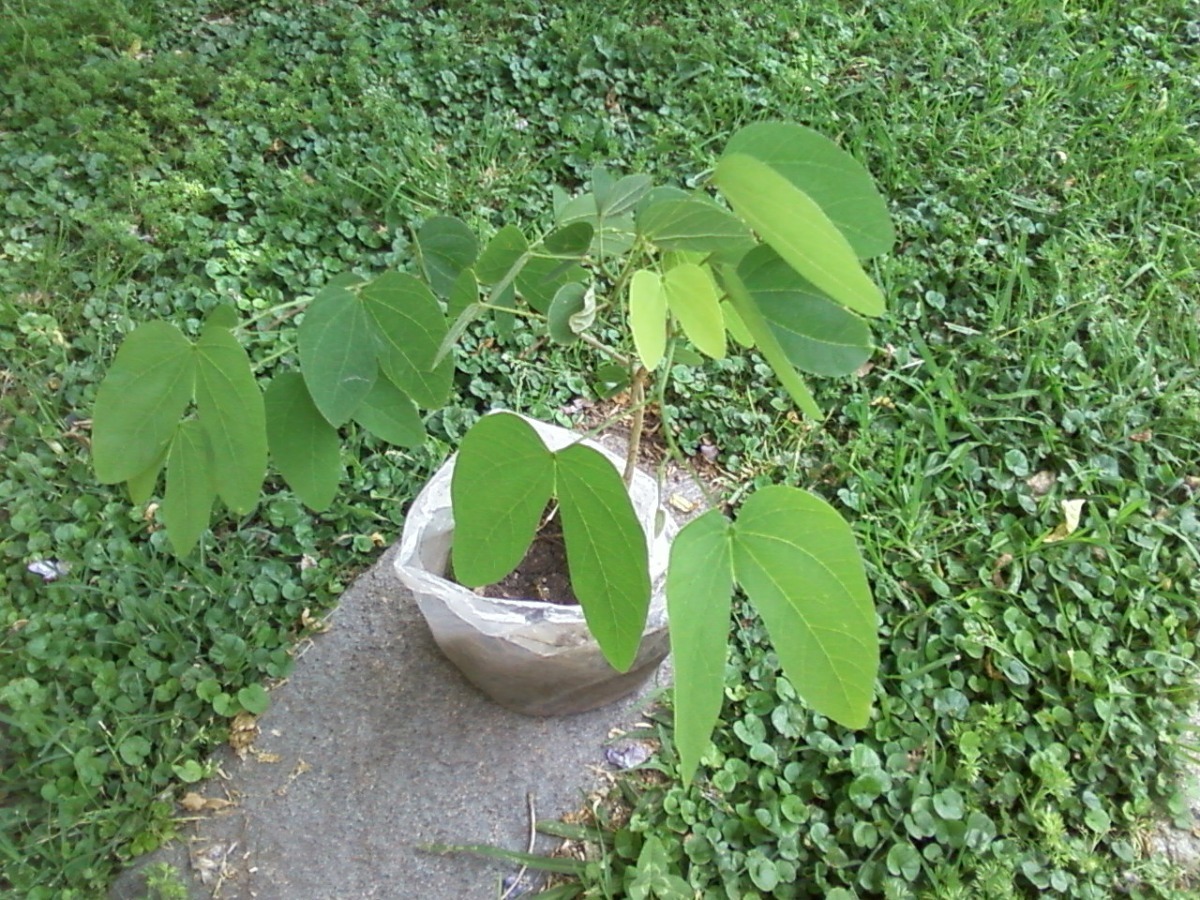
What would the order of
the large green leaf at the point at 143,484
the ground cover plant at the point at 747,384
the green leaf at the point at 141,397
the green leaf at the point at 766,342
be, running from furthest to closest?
the ground cover plant at the point at 747,384 → the large green leaf at the point at 143,484 → the green leaf at the point at 141,397 → the green leaf at the point at 766,342

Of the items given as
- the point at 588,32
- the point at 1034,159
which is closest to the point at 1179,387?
the point at 1034,159

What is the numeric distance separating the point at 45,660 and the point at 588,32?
217 centimetres

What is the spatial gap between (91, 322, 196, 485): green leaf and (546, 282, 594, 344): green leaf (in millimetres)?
346

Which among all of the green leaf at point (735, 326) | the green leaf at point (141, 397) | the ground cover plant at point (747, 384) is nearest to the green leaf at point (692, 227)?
the green leaf at point (735, 326)

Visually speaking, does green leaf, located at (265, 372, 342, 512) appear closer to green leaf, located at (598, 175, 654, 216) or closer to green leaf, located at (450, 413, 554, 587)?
green leaf, located at (450, 413, 554, 587)

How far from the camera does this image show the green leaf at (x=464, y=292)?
1.06 m

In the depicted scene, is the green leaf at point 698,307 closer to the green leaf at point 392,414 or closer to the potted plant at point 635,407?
the potted plant at point 635,407

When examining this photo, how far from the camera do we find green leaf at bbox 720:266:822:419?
2.45ft

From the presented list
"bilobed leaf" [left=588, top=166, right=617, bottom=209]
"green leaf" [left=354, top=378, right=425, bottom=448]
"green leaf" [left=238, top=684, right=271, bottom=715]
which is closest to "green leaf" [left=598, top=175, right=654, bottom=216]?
"bilobed leaf" [left=588, top=166, right=617, bottom=209]

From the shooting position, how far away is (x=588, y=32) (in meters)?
2.70

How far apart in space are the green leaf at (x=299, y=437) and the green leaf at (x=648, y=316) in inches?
15.5

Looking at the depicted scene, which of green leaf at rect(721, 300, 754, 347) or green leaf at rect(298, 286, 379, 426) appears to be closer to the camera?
green leaf at rect(298, 286, 379, 426)

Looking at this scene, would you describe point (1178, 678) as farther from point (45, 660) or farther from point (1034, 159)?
point (45, 660)

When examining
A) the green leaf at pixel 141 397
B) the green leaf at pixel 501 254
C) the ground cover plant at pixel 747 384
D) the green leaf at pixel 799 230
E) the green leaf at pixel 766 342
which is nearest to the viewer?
the green leaf at pixel 799 230
